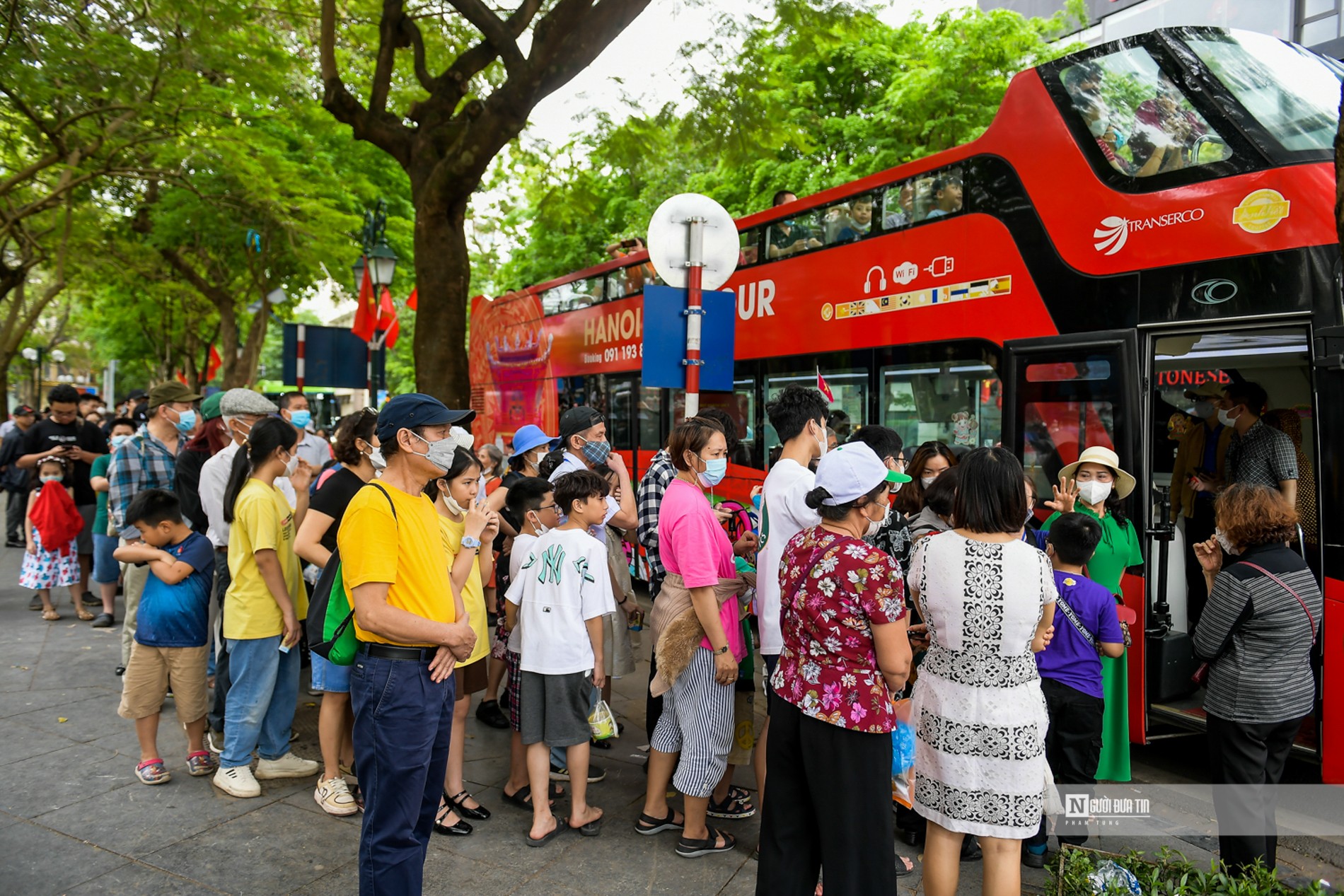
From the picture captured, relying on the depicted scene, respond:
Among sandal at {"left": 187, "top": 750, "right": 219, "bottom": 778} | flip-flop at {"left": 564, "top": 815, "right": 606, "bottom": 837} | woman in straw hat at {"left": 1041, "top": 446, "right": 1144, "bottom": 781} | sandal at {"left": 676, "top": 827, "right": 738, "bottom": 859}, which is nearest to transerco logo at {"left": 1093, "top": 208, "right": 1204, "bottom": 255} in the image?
woman in straw hat at {"left": 1041, "top": 446, "right": 1144, "bottom": 781}

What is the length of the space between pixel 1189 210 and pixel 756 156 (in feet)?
20.5

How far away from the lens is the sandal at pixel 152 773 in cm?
434

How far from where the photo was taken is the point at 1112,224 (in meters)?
4.93

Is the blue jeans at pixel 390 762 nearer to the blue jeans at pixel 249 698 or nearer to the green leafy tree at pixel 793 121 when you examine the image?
the blue jeans at pixel 249 698

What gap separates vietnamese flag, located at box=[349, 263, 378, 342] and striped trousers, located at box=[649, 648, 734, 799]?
10.4 metres

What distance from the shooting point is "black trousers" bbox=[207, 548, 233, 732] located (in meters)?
4.65

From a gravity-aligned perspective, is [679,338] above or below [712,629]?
above

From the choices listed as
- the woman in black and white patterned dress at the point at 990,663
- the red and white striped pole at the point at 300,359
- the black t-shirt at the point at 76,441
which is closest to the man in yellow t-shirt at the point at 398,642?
the woman in black and white patterned dress at the point at 990,663

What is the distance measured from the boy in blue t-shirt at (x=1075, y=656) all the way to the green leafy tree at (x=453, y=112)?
6876 millimetres

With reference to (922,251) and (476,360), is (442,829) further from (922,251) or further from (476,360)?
(476,360)

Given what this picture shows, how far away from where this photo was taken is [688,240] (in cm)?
562

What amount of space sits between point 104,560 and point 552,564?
5.81 metres

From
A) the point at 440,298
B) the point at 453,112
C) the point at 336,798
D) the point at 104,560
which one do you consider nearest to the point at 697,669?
the point at 336,798

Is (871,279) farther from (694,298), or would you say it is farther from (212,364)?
(212,364)
